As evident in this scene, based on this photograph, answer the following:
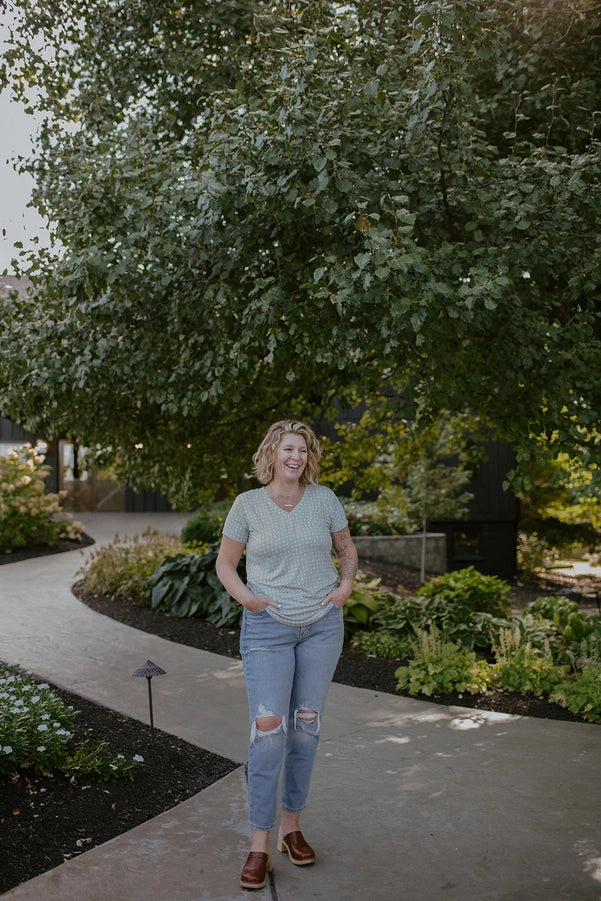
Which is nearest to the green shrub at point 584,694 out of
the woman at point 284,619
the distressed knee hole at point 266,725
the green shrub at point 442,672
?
the green shrub at point 442,672

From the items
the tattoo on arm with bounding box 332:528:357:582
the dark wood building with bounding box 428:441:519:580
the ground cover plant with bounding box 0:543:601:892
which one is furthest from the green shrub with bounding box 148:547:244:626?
the dark wood building with bounding box 428:441:519:580

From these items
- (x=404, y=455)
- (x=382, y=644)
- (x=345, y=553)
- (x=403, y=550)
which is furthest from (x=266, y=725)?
(x=403, y=550)

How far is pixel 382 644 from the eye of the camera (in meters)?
7.32

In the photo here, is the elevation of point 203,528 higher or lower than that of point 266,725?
lower

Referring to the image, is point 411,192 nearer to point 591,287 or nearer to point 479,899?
point 591,287

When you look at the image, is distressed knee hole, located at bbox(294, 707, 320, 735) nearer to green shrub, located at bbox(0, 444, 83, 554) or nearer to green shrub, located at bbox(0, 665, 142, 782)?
green shrub, located at bbox(0, 665, 142, 782)

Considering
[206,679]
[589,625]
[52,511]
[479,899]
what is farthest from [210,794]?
[52,511]

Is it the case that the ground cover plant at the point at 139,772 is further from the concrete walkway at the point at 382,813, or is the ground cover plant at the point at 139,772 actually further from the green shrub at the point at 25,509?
the green shrub at the point at 25,509

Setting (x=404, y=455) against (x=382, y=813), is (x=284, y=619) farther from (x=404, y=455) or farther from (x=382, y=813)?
(x=404, y=455)

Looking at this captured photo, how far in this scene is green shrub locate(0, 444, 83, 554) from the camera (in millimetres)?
14094

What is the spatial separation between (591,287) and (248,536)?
3081mm

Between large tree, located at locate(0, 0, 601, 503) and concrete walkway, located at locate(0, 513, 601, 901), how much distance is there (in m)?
2.05

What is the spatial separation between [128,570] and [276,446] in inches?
293

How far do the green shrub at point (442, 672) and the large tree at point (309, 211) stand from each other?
1.68m
